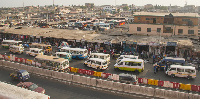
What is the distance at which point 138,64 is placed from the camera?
20.7 m

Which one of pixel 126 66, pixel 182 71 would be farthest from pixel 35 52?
pixel 182 71

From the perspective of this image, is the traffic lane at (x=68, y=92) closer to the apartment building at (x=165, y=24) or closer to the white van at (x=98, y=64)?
the white van at (x=98, y=64)

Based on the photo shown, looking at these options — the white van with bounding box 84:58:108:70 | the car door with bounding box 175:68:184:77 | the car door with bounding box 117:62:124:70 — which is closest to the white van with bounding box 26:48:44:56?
the white van with bounding box 84:58:108:70

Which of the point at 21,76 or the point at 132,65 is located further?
the point at 132,65

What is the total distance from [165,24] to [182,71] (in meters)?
14.6

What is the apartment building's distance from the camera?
3064cm

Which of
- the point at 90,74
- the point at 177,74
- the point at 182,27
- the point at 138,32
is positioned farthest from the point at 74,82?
the point at 182,27

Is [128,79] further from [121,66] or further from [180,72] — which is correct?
[180,72]

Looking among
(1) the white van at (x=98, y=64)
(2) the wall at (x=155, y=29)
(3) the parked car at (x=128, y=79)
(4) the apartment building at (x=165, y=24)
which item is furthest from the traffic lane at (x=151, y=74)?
(4) the apartment building at (x=165, y=24)

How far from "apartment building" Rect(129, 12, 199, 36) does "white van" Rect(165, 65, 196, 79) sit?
11458 millimetres

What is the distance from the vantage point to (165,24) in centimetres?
3169

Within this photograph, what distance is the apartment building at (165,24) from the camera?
101ft

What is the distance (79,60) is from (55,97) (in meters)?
11.3

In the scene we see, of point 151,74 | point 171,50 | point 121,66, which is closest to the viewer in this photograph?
point 151,74
